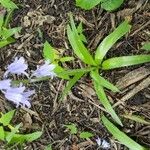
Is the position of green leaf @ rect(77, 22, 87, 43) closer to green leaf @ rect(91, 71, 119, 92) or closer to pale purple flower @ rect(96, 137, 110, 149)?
green leaf @ rect(91, 71, 119, 92)

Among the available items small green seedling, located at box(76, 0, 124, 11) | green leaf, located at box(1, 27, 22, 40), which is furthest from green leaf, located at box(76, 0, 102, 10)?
green leaf, located at box(1, 27, 22, 40)

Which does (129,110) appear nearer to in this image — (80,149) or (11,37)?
(80,149)

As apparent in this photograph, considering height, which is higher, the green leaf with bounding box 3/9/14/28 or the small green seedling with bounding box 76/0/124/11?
the green leaf with bounding box 3/9/14/28

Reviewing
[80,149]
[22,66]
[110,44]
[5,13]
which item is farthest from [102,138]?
[5,13]

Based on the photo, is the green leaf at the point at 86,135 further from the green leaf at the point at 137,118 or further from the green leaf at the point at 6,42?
the green leaf at the point at 6,42

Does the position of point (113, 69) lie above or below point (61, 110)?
above

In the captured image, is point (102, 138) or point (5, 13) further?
point (5, 13)
